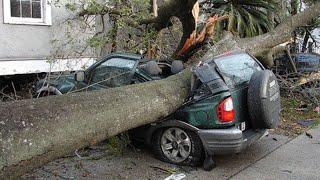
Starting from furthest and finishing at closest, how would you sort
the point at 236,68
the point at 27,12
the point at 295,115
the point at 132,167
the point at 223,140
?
the point at 27,12 → the point at 295,115 → the point at 236,68 → the point at 132,167 → the point at 223,140

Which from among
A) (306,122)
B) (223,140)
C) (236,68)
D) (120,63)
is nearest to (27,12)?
(120,63)

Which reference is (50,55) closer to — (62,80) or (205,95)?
(62,80)

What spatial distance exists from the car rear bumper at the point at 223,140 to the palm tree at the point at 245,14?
5.43 meters

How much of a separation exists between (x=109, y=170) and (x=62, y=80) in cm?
274

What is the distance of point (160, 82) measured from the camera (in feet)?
18.8

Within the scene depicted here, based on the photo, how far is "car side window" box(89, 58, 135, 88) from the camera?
666 centimetres

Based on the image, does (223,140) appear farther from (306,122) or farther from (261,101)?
(306,122)

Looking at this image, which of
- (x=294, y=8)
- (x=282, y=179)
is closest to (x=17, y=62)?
(x=282, y=179)

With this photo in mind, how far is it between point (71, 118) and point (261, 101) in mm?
2641

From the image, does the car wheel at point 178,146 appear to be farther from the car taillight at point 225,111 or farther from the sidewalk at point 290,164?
the sidewalk at point 290,164

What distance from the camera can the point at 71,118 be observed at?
13.0 feet

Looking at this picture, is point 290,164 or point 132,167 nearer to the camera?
point 132,167

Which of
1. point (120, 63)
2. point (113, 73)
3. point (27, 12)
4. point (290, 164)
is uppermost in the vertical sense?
point (27, 12)

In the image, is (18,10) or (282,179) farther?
(18,10)
